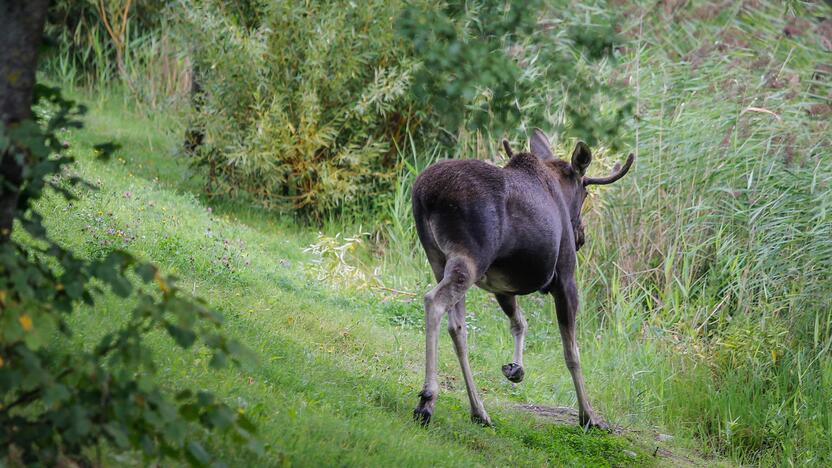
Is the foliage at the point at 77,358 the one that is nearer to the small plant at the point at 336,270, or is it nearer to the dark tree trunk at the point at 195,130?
the small plant at the point at 336,270

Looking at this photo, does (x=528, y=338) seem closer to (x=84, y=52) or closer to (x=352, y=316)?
(x=352, y=316)

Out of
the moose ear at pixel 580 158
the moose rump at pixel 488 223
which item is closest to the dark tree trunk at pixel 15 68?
the moose rump at pixel 488 223

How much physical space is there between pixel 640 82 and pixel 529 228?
6867mm

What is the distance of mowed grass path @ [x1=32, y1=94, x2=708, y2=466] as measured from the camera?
599 centimetres

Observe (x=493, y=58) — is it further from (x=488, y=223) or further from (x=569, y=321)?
(x=569, y=321)

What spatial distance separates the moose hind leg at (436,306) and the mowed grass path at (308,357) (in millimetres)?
198

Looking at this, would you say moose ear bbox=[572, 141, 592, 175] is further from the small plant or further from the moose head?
the small plant

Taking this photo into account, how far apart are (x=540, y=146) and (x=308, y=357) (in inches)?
111

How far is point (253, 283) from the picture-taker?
9.51 metres

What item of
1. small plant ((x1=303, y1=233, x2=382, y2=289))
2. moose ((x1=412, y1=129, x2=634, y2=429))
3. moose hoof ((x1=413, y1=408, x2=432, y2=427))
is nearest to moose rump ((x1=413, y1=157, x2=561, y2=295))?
moose ((x1=412, y1=129, x2=634, y2=429))

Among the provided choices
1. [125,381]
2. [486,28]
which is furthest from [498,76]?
[125,381]

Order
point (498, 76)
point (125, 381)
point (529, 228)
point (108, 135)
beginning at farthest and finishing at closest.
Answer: point (108, 135)
point (529, 228)
point (498, 76)
point (125, 381)

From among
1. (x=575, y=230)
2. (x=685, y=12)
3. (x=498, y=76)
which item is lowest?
(x=575, y=230)

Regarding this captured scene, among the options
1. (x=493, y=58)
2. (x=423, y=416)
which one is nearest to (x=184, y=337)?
(x=493, y=58)
